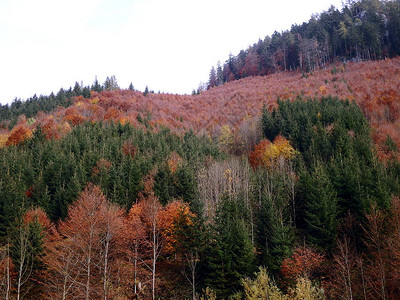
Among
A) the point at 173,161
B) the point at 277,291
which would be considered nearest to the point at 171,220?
the point at 277,291

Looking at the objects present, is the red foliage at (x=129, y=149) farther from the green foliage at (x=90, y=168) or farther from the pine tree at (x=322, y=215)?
the pine tree at (x=322, y=215)

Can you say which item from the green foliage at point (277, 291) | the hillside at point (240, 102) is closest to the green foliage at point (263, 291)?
the green foliage at point (277, 291)

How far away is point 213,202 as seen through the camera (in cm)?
3844

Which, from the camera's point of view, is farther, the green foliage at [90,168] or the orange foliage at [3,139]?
the orange foliage at [3,139]

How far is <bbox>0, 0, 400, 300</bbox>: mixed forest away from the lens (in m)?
25.6

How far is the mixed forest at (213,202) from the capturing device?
25.6 meters

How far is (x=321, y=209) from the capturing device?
101ft

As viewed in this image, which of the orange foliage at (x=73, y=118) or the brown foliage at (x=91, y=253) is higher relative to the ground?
the orange foliage at (x=73, y=118)

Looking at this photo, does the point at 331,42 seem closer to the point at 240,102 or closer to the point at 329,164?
the point at 240,102

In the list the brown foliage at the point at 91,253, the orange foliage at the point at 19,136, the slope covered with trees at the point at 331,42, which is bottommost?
the brown foliage at the point at 91,253

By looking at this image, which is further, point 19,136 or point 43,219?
point 19,136

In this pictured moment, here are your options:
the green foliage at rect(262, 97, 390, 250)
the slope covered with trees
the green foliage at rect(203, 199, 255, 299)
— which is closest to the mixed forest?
the green foliage at rect(203, 199, 255, 299)

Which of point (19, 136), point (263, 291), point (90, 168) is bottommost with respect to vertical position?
point (263, 291)

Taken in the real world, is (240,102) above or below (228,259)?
above
